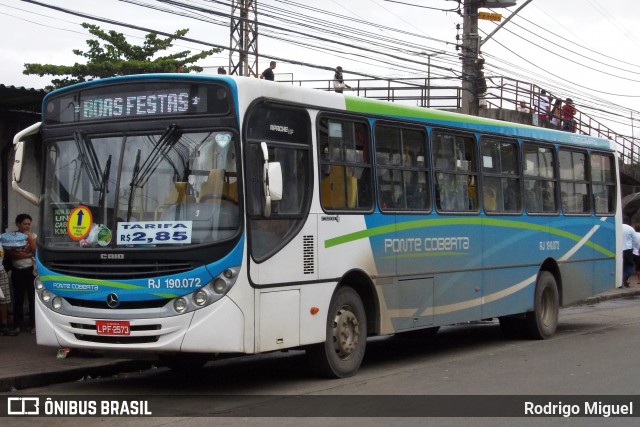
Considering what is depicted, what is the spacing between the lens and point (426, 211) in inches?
485

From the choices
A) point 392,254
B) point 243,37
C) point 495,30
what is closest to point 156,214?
point 392,254

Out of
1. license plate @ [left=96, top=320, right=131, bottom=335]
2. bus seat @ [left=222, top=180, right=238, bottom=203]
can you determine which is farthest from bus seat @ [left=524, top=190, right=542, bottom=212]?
license plate @ [left=96, top=320, right=131, bottom=335]

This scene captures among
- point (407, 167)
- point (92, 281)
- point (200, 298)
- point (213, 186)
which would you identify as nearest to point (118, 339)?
point (92, 281)

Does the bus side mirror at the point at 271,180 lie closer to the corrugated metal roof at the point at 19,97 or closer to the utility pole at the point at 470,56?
the corrugated metal roof at the point at 19,97

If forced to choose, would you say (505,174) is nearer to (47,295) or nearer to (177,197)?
(177,197)

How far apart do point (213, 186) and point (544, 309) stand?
25.6 ft

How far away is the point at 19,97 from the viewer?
13.5 meters

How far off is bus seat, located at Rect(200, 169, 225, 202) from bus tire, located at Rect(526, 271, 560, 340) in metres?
7.22

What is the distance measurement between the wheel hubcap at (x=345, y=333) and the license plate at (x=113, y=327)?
2.44 meters

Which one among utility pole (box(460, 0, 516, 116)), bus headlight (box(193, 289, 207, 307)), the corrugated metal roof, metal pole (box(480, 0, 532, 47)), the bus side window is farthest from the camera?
utility pole (box(460, 0, 516, 116))

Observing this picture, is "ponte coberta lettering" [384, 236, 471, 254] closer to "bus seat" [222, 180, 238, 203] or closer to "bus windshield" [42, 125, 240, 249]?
"bus seat" [222, 180, 238, 203]

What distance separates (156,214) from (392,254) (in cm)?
337

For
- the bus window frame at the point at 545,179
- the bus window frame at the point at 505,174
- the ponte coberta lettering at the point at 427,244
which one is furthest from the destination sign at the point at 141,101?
the bus window frame at the point at 545,179

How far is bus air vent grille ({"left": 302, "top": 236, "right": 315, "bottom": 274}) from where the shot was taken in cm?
1012
